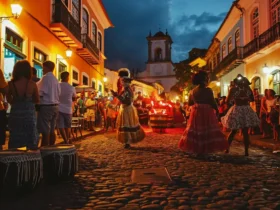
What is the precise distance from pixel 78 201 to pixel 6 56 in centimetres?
797

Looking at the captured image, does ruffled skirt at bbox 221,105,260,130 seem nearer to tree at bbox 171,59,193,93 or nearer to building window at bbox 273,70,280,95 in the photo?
building window at bbox 273,70,280,95

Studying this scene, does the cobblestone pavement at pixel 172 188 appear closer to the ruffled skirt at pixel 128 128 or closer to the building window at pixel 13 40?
the ruffled skirt at pixel 128 128

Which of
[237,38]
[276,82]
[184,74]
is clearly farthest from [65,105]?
[184,74]

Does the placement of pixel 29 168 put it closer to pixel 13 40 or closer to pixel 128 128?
pixel 128 128

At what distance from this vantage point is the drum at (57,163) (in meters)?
4.77

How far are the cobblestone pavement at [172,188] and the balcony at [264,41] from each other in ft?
40.1

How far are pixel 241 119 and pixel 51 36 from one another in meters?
9.90

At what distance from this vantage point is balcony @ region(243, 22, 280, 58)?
17.3 meters

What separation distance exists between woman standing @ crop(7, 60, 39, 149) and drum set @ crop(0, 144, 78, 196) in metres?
0.33

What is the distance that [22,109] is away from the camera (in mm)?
4941

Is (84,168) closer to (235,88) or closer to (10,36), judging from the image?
(235,88)

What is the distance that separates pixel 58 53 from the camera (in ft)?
51.4

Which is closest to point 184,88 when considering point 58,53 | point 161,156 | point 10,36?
point 58,53

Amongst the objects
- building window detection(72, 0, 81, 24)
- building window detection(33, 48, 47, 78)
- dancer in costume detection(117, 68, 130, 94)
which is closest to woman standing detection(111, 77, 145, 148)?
dancer in costume detection(117, 68, 130, 94)
